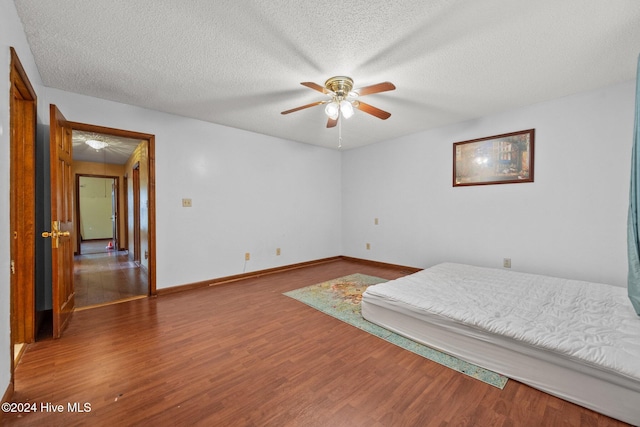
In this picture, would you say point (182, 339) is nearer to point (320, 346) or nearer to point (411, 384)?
point (320, 346)

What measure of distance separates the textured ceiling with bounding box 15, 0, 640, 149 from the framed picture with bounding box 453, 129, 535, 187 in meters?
0.52

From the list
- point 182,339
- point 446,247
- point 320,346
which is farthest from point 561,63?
point 182,339

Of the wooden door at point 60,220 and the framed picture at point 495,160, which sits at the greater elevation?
the framed picture at point 495,160

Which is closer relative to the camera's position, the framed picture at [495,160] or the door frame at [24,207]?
the door frame at [24,207]

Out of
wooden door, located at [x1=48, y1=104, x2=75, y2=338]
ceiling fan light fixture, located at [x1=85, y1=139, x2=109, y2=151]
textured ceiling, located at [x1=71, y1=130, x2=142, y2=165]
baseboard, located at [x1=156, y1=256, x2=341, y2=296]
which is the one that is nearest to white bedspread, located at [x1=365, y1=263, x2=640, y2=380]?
baseboard, located at [x1=156, y1=256, x2=341, y2=296]

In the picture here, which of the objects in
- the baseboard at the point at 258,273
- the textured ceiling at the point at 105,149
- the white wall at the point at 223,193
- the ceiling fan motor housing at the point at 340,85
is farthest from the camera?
the textured ceiling at the point at 105,149

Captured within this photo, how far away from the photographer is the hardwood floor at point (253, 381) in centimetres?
140

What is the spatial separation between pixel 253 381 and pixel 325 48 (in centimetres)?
248

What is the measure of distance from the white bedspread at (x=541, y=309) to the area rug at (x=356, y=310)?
0.29 meters

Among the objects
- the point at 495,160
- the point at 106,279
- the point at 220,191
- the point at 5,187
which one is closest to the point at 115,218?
the point at 106,279

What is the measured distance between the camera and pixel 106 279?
4160 millimetres

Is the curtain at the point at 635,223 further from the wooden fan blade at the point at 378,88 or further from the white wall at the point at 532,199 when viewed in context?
the wooden fan blade at the point at 378,88

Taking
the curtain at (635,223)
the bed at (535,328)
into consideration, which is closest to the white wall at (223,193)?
the bed at (535,328)

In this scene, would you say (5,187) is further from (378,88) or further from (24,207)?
(378,88)
